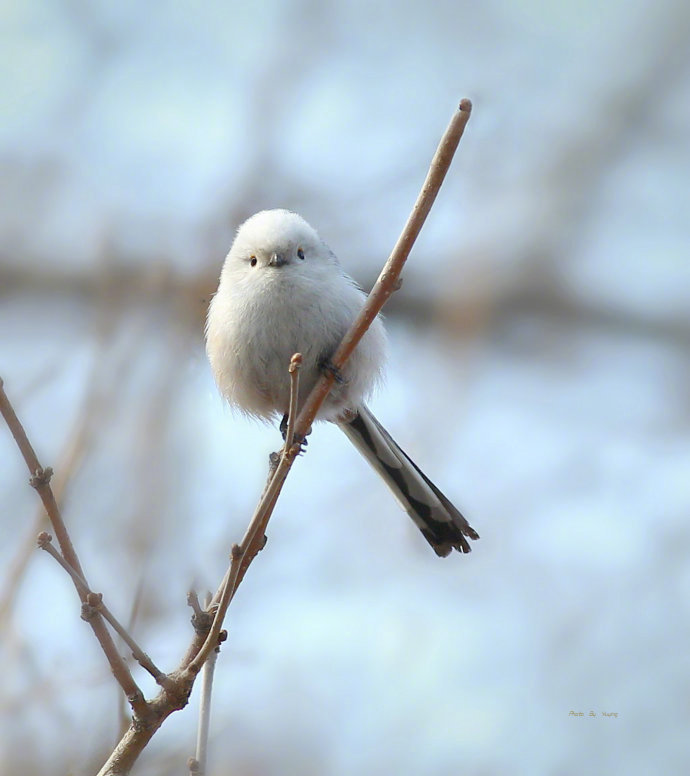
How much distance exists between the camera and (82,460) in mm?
1583

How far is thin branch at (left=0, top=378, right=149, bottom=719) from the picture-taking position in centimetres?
117

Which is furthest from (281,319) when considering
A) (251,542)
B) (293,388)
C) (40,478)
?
(40,478)

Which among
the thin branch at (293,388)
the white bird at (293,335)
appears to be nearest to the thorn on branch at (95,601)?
the thin branch at (293,388)

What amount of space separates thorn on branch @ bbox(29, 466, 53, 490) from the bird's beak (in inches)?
38.8

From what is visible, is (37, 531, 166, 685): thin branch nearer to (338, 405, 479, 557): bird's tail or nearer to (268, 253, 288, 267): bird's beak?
(268, 253, 288, 267): bird's beak

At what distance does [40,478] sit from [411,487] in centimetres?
132

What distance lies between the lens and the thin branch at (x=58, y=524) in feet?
3.83

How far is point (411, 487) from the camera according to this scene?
7.79 feet

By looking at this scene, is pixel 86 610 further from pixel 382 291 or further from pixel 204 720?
pixel 382 291

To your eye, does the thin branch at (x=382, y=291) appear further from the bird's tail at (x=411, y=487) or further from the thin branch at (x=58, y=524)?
the bird's tail at (x=411, y=487)

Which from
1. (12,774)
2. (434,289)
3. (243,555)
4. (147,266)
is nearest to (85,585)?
(243,555)

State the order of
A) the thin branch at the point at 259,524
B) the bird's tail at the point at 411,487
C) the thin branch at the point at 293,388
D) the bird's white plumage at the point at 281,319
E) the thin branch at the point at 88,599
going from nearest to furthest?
the thin branch at the point at 88,599, the thin branch at the point at 259,524, the thin branch at the point at 293,388, the bird's white plumage at the point at 281,319, the bird's tail at the point at 411,487

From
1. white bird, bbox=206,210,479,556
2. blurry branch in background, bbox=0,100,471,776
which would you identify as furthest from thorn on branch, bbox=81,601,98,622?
white bird, bbox=206,210,479,556

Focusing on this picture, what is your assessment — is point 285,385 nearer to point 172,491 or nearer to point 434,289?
point 172,491
